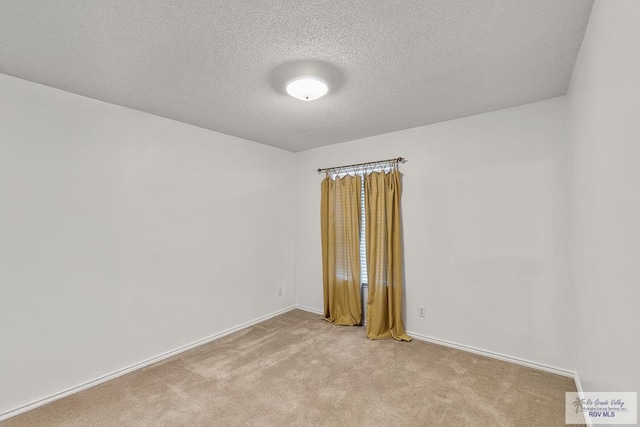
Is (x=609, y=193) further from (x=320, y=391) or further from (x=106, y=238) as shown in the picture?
(x=106, y=238)

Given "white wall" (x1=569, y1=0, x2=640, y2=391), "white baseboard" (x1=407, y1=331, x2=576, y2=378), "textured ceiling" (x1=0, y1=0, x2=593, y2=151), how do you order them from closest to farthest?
"white wall" (x1=569, y1=0, x2=640, y2=391), "textured ceiling" (x1=0, y1=0, x2=593, y2=151), "white baseboard" (x1=407, y1=331, x2=576, y2=378)

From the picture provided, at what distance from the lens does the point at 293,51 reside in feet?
5.95

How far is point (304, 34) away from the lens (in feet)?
5.40

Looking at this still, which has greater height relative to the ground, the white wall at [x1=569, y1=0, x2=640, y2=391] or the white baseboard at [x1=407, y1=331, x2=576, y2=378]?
the white wall at [x1=569, y1=0, x2=640, y2=391]

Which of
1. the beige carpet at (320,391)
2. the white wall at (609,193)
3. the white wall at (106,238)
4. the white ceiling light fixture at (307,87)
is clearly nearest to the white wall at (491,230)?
the beige carpet at (320,391)

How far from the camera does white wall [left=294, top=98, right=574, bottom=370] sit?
255cm

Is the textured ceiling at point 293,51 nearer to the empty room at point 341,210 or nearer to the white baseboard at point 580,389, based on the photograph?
the empty room at point 341,210

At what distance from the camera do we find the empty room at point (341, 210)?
1496 millimetres

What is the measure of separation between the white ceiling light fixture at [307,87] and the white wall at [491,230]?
64.1 inches

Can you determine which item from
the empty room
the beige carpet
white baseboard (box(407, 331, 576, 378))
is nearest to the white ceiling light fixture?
the empty room

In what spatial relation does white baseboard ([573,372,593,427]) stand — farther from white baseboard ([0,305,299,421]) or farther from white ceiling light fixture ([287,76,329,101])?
white baseboard ([0,305,299,421])

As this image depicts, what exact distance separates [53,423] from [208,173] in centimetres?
246

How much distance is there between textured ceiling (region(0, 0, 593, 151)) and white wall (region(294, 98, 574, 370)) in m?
0.38

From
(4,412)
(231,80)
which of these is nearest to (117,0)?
(231,80)
